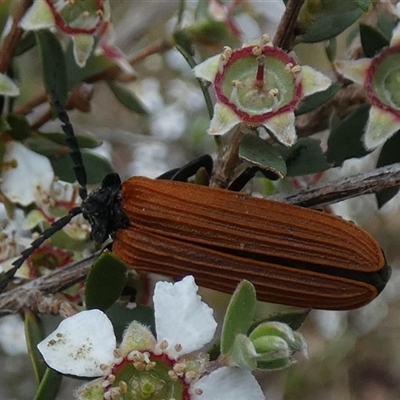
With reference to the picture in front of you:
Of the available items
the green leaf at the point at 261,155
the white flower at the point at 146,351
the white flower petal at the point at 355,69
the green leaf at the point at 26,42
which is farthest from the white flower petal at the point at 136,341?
the green leaf at the point at 26,42

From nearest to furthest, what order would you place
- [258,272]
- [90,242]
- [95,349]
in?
1. [95,349]
2. [258,272]
3. [90,242]

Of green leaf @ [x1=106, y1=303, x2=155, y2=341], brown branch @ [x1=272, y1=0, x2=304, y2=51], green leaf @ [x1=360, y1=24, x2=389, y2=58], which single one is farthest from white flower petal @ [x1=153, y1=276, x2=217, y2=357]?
green leaf @ [x1=360, y1=24, x2=389, y2=58]

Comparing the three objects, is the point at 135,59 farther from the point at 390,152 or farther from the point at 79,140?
the point at 390,152

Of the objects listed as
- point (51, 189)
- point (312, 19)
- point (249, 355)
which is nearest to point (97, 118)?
point (51, 189)

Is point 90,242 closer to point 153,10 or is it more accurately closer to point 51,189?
point 51,189

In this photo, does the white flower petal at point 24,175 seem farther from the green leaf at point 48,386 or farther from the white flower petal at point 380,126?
the white flower petal at point 380,126
